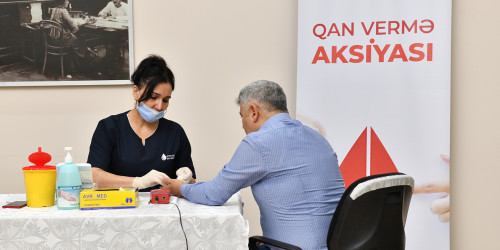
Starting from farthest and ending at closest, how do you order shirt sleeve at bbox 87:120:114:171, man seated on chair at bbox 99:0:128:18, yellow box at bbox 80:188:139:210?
man seated on chair at bbox 99:0:128:18 → shirt sleeve at bbox 87:120:114:171 → yellow box at bbox 80:188:139:210

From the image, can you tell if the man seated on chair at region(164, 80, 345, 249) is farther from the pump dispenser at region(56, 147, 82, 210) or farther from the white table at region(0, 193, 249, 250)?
the pump dispenser at region(56, 147, 82, 210)

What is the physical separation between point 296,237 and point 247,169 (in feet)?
1.00

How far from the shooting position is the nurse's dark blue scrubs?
2043mm

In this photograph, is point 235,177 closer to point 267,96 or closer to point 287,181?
point 287,181

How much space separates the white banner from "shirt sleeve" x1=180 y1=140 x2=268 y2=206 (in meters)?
1.28

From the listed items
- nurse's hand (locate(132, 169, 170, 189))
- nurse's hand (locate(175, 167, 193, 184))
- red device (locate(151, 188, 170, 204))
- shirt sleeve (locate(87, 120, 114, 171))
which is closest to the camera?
red device (locate(151, 188, 170, 204))

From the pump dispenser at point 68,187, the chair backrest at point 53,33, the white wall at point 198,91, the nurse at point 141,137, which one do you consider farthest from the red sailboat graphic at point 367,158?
the chair backrest at point 53,33

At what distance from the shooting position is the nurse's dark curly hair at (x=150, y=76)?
205cm

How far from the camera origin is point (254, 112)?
1.73 metres

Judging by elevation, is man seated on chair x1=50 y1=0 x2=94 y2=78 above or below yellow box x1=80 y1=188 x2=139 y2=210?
above

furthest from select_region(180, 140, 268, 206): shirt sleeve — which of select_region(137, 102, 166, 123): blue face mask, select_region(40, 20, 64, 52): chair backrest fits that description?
select_region(40, 20, 64, 52): chair backrest

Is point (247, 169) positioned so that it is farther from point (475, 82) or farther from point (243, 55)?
point (475, 82)

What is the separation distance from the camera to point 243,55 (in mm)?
2977

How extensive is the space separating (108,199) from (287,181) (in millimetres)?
659
